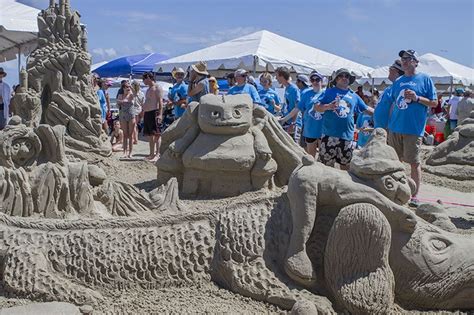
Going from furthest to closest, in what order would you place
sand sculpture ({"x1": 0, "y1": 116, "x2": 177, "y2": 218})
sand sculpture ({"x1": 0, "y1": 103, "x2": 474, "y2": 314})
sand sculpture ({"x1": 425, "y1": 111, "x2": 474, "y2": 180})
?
sand sculpture ({"x1": 425, "y1": 111, "x2": 474, "y2": 180}), sand sculpture ({"x1": 0, "y1": 116, "x2": 177, "y2": 218}), sand sculpture ({"x1": 0, "y1": 103, "x2": 474, "y2": 314})

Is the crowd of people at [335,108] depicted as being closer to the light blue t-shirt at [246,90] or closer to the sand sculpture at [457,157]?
the light blue t-shirt at [246,90]

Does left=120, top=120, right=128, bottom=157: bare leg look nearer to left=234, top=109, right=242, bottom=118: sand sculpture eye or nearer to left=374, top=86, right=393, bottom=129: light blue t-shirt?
left=374, top=86, right=393, bottom=129: light blue t-shirt

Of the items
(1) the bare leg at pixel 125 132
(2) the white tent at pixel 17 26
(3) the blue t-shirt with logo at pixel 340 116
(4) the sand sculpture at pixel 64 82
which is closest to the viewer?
(3) the blue t-shirt with logo at pixel 340 116

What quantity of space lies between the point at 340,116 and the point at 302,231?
3397 mm

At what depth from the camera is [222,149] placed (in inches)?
182

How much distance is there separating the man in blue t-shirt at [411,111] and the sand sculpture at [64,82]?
13.6 ft

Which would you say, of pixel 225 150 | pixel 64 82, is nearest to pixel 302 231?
pixel 225 150

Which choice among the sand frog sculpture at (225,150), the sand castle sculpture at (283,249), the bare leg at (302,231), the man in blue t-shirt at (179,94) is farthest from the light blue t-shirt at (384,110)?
the man in blue t-shirt at (179,94)

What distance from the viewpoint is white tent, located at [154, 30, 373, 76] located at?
13.1m

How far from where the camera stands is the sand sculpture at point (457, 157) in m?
8.88

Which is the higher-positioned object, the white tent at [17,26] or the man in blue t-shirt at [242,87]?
the white tent at [17,26]

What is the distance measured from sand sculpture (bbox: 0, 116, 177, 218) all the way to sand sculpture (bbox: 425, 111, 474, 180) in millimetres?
6692

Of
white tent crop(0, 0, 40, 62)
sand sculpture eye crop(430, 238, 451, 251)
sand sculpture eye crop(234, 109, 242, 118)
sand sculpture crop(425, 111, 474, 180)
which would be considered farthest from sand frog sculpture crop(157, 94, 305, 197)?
white tent crop(0, 0, 40, 62)

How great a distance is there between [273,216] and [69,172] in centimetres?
107
